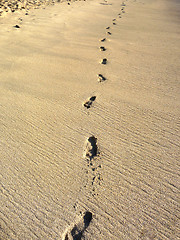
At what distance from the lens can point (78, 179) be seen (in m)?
1.21

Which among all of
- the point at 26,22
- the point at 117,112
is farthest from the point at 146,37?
the point at 26,22

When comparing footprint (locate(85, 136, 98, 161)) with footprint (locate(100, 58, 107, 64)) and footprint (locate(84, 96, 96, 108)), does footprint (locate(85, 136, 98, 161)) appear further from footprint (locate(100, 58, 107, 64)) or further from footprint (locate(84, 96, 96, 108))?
footprint (locate(100, 58, 107, 64))

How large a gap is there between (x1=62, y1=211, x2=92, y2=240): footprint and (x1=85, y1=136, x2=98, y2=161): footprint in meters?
0.39

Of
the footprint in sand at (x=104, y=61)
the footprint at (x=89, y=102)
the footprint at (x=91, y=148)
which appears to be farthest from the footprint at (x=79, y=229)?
the footprint in sand at (x=104, y=61)

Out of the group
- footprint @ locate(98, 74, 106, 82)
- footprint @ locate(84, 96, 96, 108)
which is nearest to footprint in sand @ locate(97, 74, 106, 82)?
footprint @ locate(98, 74, 106, 82)

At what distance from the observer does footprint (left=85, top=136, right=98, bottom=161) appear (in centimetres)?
137

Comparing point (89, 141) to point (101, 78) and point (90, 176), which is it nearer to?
point (90, 176)

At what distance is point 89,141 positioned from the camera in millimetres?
1480

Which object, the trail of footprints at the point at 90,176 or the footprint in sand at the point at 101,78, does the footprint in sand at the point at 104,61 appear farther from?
the trail of footprints at the point at 90,176

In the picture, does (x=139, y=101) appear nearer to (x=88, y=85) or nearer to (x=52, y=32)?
(x=88, y=85)

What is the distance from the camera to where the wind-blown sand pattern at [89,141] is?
3.40 ft

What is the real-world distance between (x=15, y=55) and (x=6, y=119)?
4.68 ft

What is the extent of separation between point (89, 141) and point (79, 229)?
62 centimetres

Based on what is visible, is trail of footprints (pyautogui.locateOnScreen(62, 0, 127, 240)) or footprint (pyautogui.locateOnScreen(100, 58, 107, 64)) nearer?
trail of footprints (pyautogui.locateOnScreen(62, 0, 127, 240))
